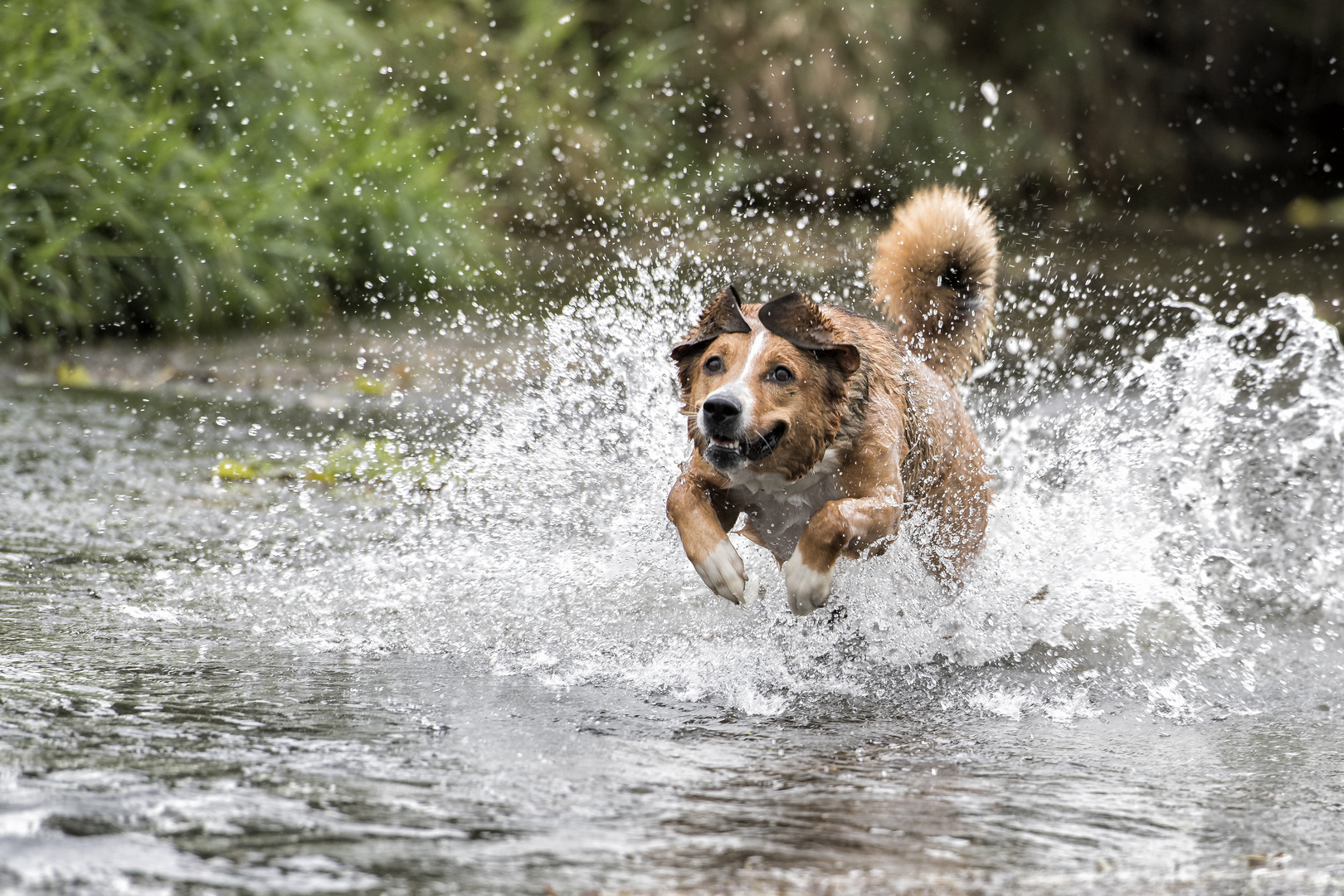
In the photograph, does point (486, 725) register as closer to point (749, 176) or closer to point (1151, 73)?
point (749, 176)

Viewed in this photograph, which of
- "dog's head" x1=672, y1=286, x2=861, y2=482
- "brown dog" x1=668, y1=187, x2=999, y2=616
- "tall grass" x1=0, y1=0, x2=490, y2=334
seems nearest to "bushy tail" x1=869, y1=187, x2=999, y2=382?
"brown dog" x1=668, y1=187, x2=999, y2=616

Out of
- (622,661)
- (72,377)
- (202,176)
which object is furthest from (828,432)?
(202,176)

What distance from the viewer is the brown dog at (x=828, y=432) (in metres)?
3.47

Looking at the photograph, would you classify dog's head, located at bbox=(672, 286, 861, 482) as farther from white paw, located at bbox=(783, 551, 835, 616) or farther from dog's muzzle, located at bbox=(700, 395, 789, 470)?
white paw, located at bbox=(783, 551, 835, 616)

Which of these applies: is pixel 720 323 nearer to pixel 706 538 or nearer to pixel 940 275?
pixel 706 538

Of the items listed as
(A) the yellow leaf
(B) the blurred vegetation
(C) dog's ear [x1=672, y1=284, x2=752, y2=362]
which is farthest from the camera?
(B) the blurred vegetation

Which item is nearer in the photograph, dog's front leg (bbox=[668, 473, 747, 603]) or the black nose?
the black nose

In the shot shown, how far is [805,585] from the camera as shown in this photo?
3498 mm

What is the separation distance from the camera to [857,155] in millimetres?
13430

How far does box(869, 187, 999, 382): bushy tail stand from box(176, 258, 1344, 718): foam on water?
0.62 m

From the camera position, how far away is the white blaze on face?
3.36m

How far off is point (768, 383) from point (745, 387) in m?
0.09

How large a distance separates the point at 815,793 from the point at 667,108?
10.7 m

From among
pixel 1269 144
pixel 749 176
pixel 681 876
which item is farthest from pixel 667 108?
pixel 681 876
